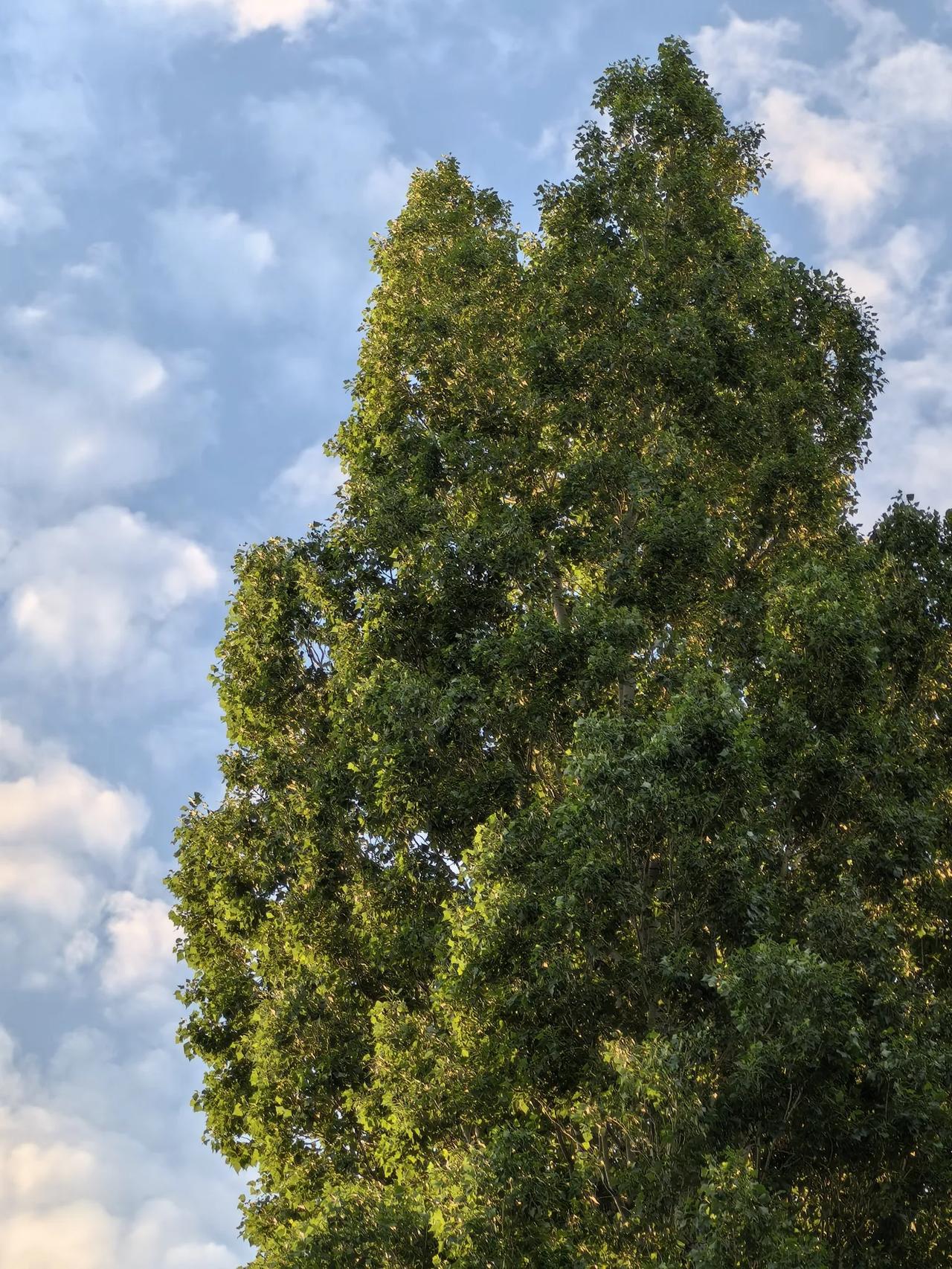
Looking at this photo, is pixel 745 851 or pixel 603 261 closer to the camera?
pixel 745 851

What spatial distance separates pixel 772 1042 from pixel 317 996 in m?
5.52

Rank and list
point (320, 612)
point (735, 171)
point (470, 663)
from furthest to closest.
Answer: point (735, 171) < point (320, 612) < point (470, 663)

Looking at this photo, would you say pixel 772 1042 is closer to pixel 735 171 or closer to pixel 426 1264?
pixel 426 1264

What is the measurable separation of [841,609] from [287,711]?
7.10 metres

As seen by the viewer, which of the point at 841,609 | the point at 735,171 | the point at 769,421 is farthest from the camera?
the point at 735,171

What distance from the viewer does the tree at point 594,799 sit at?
11609 millimetres

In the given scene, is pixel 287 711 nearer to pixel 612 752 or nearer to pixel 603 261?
pixel 612 752

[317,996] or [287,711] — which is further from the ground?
[287,711]

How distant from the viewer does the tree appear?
38.1 feet

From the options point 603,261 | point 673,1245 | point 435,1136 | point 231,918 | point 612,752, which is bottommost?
point 673,1245

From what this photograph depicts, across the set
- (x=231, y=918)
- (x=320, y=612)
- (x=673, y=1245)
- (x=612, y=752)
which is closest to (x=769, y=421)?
(x=320, y=612)

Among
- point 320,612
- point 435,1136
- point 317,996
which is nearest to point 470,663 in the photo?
point 320,612

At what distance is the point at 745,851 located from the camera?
1230 cm

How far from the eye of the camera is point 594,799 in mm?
12195
